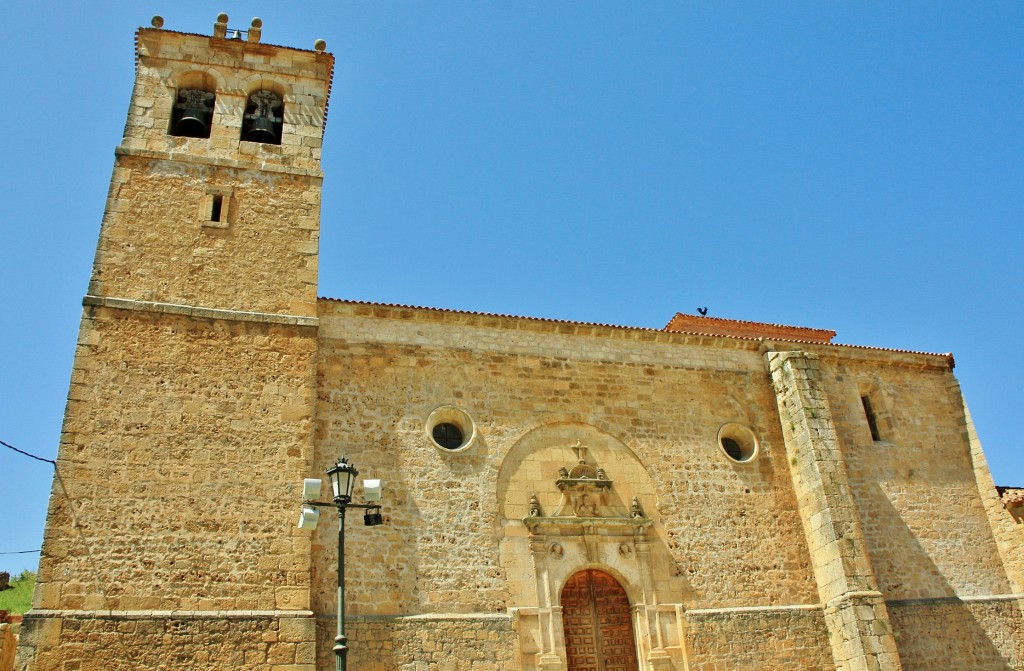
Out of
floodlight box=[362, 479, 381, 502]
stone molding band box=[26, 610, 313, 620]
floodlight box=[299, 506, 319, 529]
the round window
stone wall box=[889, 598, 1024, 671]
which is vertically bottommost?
stone wall box=[889, 598, 1024, 671]

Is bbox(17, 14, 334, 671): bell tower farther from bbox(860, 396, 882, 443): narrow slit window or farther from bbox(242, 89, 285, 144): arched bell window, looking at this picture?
bbox(860, 396, 882, 443): narrow slit window

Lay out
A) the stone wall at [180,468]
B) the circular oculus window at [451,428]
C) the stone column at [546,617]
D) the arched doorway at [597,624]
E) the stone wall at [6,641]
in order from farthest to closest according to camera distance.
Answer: the stone wall at [6,641] → the circular oculus window at [451,428] → the arched doorway at [597,624] → the stone column at [546,617] → the stone wall at [180,468]

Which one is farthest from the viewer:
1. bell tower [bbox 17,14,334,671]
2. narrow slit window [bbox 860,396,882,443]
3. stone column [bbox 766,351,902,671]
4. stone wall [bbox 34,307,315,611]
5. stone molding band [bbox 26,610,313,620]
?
narrow slit window [bbox 860,396,882,443]

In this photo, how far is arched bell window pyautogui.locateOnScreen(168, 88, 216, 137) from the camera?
42.1 feet

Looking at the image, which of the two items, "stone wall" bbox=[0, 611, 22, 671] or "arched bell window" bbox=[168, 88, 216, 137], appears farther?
"arched bell window" bbox=[168, 88, 216, 137]

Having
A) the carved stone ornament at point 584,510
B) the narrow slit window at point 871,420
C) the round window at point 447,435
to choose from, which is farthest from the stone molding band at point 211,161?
the narrow slit window at point 871,420

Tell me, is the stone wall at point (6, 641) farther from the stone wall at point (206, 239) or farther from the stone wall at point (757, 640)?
the stone wall at point (757, 640)

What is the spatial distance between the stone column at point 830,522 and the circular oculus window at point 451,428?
17.7 ft

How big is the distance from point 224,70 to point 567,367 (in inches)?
302

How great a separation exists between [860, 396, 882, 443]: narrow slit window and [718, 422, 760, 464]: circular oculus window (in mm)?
2520

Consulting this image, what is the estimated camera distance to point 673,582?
1154 centimetres

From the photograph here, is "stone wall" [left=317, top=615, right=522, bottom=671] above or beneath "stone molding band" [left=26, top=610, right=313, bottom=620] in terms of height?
beneath

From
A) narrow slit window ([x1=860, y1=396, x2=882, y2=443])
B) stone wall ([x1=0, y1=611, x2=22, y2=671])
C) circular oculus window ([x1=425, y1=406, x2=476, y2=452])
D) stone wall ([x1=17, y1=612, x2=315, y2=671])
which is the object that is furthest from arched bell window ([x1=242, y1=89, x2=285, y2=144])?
narrow slit window ([x1=860, y1=396, x2=882, y2=443])

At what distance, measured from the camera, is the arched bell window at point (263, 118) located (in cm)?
1317
